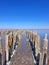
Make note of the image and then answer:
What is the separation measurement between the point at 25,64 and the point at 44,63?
3189 mm

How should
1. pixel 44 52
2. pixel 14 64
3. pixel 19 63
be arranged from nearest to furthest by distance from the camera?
1. pixel 44 52
2. pixel 14 64
3. pixel 19 63

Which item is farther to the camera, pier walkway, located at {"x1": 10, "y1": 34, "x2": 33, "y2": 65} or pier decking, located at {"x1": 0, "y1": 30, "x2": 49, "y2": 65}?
pier walkway, located at {"x1": 10, "y1": 34, "x2": 33, "y2": 65}

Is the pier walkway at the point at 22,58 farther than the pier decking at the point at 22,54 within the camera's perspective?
Yes

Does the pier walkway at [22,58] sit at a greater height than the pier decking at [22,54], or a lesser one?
lesser

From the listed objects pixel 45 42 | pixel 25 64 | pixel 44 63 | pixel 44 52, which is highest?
pixel 45 42

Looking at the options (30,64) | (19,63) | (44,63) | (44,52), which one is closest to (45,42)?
(44,52)

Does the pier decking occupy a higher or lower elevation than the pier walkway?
higher

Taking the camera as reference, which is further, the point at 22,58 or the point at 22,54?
the point at 22,54

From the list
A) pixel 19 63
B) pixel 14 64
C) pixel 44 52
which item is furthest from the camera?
pixel 19 63

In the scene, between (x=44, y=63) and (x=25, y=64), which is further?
(x=25, y=64)

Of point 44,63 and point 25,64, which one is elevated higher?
point 44,63

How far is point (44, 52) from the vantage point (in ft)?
19.6

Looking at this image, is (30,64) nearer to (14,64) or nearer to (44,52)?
(14,64)

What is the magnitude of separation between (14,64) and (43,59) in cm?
316
